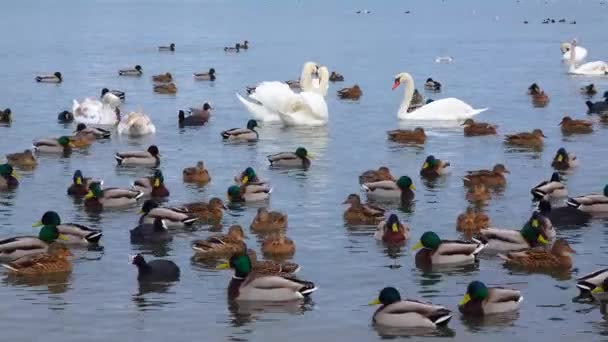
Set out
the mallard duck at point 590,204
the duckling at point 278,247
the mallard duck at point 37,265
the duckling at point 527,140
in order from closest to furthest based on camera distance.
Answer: the mallard duck at point 37,265
the duckling at point 278,247
the mallard duck at point 590,204
the duckling at point 527,140

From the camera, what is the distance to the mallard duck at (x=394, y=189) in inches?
813

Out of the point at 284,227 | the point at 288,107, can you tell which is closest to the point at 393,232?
the point at 284,227

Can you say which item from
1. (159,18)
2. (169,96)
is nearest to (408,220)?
(169,96)

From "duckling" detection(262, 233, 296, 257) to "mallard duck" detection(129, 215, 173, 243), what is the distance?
165 cm

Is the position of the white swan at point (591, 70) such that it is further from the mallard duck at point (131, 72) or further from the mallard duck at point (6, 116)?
the mallard duck at point (6, 116)

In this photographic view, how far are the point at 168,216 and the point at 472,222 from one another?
4514mm

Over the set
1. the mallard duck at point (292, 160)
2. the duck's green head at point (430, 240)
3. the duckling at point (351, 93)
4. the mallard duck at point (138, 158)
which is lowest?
the duck's green head at point (430, 240)

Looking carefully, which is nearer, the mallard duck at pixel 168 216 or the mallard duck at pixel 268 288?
the mallard duck at pixel 268 288

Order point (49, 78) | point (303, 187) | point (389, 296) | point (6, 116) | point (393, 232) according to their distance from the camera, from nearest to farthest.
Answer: point (389, 296) < point (393, 232) < point (303, 187) < point (6, 116) < point (49, 78)

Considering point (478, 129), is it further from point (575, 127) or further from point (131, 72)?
point (131, 72)

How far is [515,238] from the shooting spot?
16.9 m

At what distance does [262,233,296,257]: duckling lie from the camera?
16734mm

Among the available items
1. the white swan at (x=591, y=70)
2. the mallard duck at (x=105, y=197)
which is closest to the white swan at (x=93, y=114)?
the mallard duck at (x=105, y=197)

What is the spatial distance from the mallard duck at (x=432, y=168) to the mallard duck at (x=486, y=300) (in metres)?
8.80
